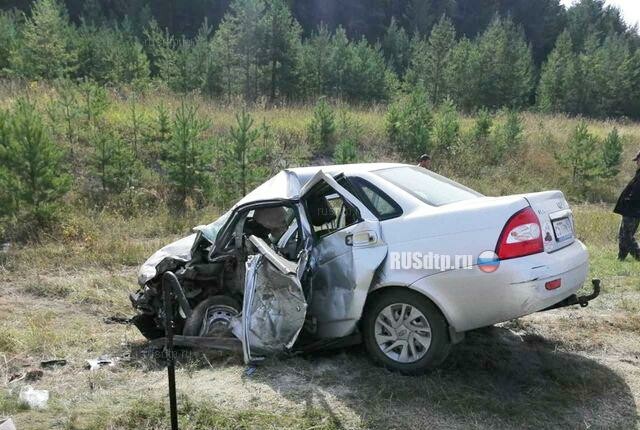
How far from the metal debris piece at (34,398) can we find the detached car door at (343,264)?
2.02m

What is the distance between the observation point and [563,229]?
13.4ft

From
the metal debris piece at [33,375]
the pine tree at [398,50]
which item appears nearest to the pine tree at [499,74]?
the pine tree at [398,50]

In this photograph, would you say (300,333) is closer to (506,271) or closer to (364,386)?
(364,386)

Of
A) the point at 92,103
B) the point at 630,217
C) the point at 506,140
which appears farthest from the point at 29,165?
the point at 506,140

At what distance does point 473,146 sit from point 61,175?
43.3 feet

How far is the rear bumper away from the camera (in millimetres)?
3656

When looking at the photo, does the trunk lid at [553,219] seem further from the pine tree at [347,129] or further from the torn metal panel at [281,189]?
the pine tree at [347,129]

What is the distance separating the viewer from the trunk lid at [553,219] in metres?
3.87

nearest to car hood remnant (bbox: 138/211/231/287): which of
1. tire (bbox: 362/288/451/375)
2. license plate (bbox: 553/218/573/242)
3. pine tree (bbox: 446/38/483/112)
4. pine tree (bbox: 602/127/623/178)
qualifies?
tire (bbox: 362/288/451/375)

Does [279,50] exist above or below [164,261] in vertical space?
above

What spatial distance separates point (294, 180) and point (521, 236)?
6.50 ft

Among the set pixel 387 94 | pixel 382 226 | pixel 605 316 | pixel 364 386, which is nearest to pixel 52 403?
pixel 364 386

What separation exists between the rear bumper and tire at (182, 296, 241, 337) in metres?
1.89

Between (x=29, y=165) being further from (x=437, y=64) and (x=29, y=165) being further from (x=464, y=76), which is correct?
(x=464, y=76)
